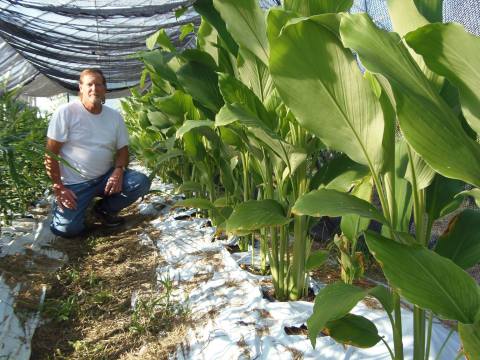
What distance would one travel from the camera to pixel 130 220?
246 cm

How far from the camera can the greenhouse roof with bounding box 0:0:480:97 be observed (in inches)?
114

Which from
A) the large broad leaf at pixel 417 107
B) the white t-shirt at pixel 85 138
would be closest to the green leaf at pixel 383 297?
the large broad leaf at pixel 417 107

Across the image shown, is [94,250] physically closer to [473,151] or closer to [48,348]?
[48,348]

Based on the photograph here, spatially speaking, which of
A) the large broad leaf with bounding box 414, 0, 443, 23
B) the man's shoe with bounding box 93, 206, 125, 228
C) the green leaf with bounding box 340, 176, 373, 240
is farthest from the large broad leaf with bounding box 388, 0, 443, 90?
the man's shoe with bounding box 93, 206, 125, 228

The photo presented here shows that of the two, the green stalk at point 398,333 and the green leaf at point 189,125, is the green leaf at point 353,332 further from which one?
the green leaf at point 189,125

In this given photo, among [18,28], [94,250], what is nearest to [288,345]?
[94,250]

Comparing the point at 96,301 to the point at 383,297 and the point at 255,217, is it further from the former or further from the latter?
Answer: the point at 383,297

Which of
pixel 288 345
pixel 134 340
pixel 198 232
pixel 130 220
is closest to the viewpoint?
pixel 288 345

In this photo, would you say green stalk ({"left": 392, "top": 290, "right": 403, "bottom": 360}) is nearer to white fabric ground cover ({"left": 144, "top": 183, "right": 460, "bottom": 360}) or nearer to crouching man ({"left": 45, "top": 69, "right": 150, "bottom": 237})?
white fabric ground cover ({"left": 144, "top": 183, "right": 460, "bottom": 360})

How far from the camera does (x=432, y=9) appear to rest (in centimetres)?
74

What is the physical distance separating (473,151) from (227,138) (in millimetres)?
747

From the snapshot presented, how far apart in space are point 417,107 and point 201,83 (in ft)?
2.57

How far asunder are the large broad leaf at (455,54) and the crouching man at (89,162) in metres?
1.79

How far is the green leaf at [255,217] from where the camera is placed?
0.90 m
